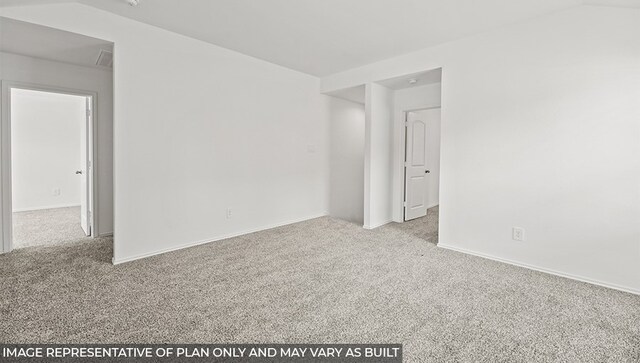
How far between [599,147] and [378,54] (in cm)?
257

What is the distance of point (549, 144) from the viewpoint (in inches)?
105

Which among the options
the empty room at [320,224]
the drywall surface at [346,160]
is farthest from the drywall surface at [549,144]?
the drywall surface at [346,160]

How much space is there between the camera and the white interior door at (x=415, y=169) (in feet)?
15.6

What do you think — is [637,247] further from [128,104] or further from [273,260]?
[128,104]

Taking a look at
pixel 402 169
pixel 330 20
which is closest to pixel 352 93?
pixel 402 169

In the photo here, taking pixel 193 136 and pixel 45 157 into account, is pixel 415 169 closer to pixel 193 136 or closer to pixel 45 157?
pixel 193 136

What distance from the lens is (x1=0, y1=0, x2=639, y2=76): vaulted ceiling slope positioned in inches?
97.7

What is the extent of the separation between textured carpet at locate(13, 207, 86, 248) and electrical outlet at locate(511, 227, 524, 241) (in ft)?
17.8

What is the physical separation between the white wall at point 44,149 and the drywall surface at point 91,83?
1.89m

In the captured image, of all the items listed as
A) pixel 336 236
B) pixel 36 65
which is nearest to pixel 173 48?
pixel 36 65

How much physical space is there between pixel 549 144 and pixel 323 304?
2.66 metres

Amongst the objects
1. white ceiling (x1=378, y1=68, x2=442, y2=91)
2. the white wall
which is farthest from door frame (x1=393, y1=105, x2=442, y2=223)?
the white wall

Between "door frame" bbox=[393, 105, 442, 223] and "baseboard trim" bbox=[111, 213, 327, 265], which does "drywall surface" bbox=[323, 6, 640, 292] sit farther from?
"baseboard trim" bbox=[111, 213, 327, 265]

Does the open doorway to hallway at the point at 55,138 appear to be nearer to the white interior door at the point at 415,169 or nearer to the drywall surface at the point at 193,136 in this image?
the drywall surface at the point at 193,136
